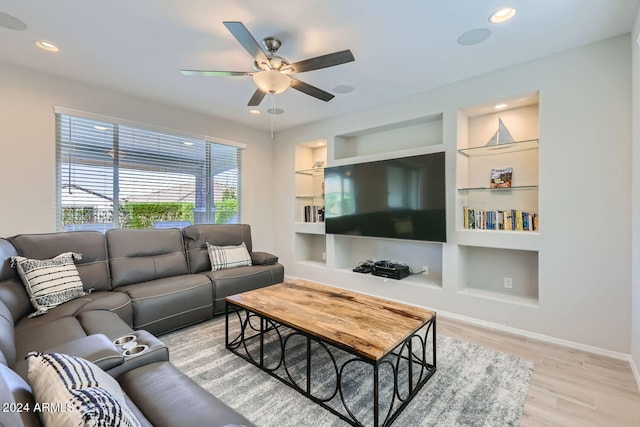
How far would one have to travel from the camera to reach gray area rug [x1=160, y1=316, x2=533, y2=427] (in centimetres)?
171

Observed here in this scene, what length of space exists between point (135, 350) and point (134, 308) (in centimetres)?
120

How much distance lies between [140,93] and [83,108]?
2.09ft

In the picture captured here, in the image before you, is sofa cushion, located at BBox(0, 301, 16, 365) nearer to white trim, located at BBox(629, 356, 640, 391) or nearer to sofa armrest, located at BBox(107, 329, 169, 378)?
sofa armrest, located at BBox(107, 329, 169, 378)

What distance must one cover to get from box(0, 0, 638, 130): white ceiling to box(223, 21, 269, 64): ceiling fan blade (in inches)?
11.4

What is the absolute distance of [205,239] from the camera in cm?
386

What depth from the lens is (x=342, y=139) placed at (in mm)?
4586

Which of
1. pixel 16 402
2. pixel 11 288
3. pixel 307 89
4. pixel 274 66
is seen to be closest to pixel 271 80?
pixel 274 66

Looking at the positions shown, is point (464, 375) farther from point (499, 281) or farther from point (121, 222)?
point (121, 222)

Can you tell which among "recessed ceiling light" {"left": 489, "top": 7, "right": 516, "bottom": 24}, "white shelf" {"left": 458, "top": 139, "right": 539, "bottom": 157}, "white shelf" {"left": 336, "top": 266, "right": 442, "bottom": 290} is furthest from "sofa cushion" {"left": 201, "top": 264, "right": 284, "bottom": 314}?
"recessed ceiling light" {"left": 489, "top": 7, "right": 516, "bottom": 24}

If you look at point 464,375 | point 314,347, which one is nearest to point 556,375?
point 464,375

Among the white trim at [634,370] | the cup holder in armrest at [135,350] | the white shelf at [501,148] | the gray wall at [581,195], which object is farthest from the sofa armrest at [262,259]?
the white trim at [634,370]

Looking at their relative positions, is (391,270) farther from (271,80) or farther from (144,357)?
(144,357)

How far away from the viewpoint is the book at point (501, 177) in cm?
318

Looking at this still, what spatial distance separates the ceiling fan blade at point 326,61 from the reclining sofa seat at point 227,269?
2.39 m
